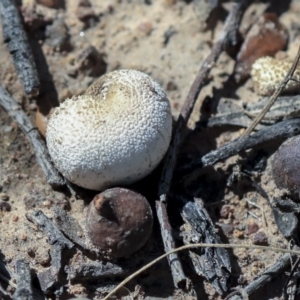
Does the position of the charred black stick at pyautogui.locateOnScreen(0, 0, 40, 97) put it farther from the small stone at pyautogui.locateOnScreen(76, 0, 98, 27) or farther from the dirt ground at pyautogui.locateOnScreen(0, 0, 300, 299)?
the small stone at pyautogui.locateOnScreen(76, 0, 98, 27)

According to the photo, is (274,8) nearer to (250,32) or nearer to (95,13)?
(250,32)

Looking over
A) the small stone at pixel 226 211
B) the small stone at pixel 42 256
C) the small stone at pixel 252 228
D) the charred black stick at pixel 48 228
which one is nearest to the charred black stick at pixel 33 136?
the charred black stick at pixel 48 228

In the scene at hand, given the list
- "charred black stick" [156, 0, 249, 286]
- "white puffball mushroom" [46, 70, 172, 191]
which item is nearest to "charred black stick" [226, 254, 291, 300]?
"charred black stick" [156, 0, 249, 286]

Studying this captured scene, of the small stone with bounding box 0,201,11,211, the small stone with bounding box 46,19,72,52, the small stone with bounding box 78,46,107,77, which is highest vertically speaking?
the small stone with bounding box 46,19,72,52

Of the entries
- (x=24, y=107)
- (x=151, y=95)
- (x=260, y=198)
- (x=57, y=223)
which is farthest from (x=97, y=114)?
(x=260, y=198)

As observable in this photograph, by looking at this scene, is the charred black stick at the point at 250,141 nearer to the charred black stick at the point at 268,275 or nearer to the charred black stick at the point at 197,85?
the charred black stick at the point at 197,85
